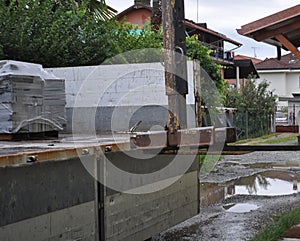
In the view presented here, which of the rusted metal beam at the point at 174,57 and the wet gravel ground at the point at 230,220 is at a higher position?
the rusted metal beam at the point at 174,57

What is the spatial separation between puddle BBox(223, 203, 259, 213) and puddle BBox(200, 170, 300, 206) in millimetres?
424

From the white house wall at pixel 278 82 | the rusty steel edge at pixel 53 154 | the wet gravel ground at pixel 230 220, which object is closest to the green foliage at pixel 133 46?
the wet gravel ground at pixel 230 220

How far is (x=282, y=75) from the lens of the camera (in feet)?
174

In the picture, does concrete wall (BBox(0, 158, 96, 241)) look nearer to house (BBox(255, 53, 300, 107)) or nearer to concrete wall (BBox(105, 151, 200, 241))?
concrete wall (BBox(105, 151, 200, 241))

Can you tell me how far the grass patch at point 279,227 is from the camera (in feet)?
22.1

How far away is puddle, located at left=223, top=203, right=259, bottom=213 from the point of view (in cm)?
892

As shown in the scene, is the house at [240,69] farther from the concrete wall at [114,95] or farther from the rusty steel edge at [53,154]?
the rusty steel edge at [53,154]

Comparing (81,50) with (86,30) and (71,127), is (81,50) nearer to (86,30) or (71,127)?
(86,30)

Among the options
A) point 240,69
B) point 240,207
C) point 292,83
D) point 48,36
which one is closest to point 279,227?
point 240,207

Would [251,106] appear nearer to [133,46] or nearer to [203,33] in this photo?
[203,33]

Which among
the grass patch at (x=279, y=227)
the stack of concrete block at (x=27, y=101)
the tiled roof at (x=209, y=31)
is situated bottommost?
the grass patch at (x=279, y=227)

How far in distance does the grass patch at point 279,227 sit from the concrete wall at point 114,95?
7.30ft

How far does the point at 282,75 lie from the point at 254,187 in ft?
142

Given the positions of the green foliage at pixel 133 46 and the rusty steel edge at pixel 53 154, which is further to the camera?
the green foliage at pixel 133 46
